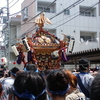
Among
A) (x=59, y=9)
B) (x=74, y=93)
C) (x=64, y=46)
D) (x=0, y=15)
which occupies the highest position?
(x=59, y=9)

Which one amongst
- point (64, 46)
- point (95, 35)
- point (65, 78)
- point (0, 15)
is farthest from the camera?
point (95, 35)

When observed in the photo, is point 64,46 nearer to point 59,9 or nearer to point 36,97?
point 36,97

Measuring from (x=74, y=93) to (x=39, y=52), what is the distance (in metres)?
6.01

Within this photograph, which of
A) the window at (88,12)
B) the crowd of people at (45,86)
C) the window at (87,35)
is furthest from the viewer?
the window at (88,12)

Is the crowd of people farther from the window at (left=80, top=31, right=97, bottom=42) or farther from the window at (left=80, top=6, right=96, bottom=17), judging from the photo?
the window at (left=80, top=6, right=96, bottom=17)

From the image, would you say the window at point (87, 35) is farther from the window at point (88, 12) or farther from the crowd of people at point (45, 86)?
the crowd of people at point (45, 86)

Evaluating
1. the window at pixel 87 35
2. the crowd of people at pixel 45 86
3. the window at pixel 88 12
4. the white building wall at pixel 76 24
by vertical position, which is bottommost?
the crowd of people at pixel 45 86

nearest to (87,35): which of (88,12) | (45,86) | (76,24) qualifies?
(76,24)

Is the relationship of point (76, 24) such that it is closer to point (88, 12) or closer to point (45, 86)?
point (88, 12)

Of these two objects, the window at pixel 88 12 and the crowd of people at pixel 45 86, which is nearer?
the crowd of people at pixel 45 86

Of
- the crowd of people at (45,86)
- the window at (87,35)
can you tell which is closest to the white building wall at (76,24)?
the window at (87,35)

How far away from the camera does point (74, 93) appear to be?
2.66 m

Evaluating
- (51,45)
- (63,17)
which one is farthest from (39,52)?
(63,17)

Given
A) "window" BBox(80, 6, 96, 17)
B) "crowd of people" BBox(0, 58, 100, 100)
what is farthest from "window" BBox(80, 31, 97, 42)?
"crowd of people" BBox(0, 58, 100, 100)
